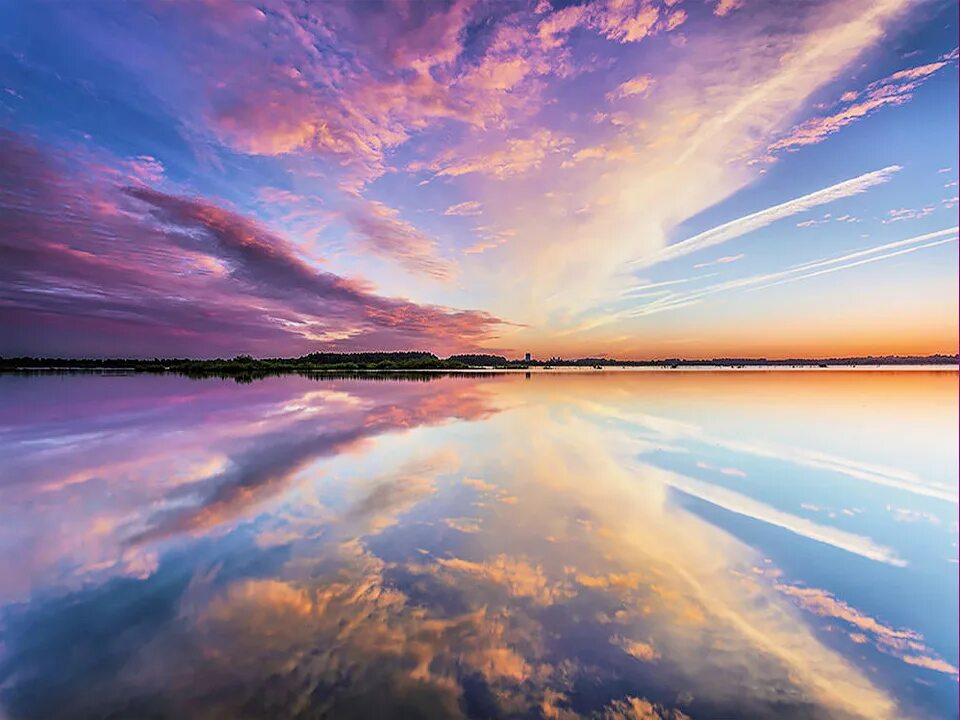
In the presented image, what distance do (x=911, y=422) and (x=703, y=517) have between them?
16132mm

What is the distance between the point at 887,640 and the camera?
182 inches

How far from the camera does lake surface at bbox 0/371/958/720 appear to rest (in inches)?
148

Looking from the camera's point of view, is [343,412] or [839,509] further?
[343,412]

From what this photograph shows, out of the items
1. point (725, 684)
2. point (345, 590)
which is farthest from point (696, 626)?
point (345, 590)

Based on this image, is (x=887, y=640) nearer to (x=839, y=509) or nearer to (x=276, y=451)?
(x=839, y=509)

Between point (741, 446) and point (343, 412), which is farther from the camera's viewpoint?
point (343, 412)

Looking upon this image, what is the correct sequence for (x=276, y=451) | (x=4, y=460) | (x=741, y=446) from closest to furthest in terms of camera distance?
(x=4, y=460) → (x=276, y=451) → (x=741, y=446)

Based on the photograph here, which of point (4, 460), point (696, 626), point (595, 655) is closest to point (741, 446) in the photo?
point (696, 626)

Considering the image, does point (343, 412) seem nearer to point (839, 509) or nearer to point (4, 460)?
point (4, 460)

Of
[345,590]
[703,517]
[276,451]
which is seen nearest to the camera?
[345,590]

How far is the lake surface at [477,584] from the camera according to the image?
3.75 meters

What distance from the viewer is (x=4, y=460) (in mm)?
11406

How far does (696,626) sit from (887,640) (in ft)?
6.32

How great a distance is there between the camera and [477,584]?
543 cm
